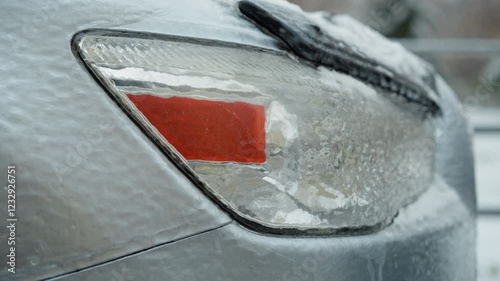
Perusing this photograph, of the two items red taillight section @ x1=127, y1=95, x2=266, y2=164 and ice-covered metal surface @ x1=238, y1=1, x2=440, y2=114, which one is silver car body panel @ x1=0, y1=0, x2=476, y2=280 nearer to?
red taillight section @ x1=127, y1=95, x2=266, y2=164

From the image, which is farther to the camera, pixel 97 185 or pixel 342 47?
pixel 342 47

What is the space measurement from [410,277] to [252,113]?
51 centimetres

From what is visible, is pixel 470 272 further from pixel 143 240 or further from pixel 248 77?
pixel 143 240

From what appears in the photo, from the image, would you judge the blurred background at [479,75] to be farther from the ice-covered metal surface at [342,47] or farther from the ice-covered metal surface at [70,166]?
the ice-covered metal surface at [70,166]

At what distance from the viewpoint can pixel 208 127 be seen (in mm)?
1262

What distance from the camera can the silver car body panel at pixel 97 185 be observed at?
1.14m

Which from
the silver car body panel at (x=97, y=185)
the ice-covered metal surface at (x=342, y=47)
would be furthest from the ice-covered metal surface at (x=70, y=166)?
the ice-covered metal surface at (x=342, y=47)

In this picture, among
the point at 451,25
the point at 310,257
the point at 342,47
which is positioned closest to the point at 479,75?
the point at 342,47

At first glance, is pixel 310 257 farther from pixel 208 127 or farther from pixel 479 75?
pixel 479 75

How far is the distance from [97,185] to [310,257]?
1.30 feet

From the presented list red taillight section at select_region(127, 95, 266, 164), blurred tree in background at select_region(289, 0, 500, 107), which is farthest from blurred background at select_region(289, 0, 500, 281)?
red taillight section at select_region(127, 95, 266, 164)

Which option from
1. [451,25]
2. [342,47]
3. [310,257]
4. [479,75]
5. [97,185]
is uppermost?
[342,47]

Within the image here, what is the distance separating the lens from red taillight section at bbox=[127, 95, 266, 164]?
4.07 ft

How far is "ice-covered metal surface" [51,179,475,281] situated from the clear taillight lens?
0.12 ft
